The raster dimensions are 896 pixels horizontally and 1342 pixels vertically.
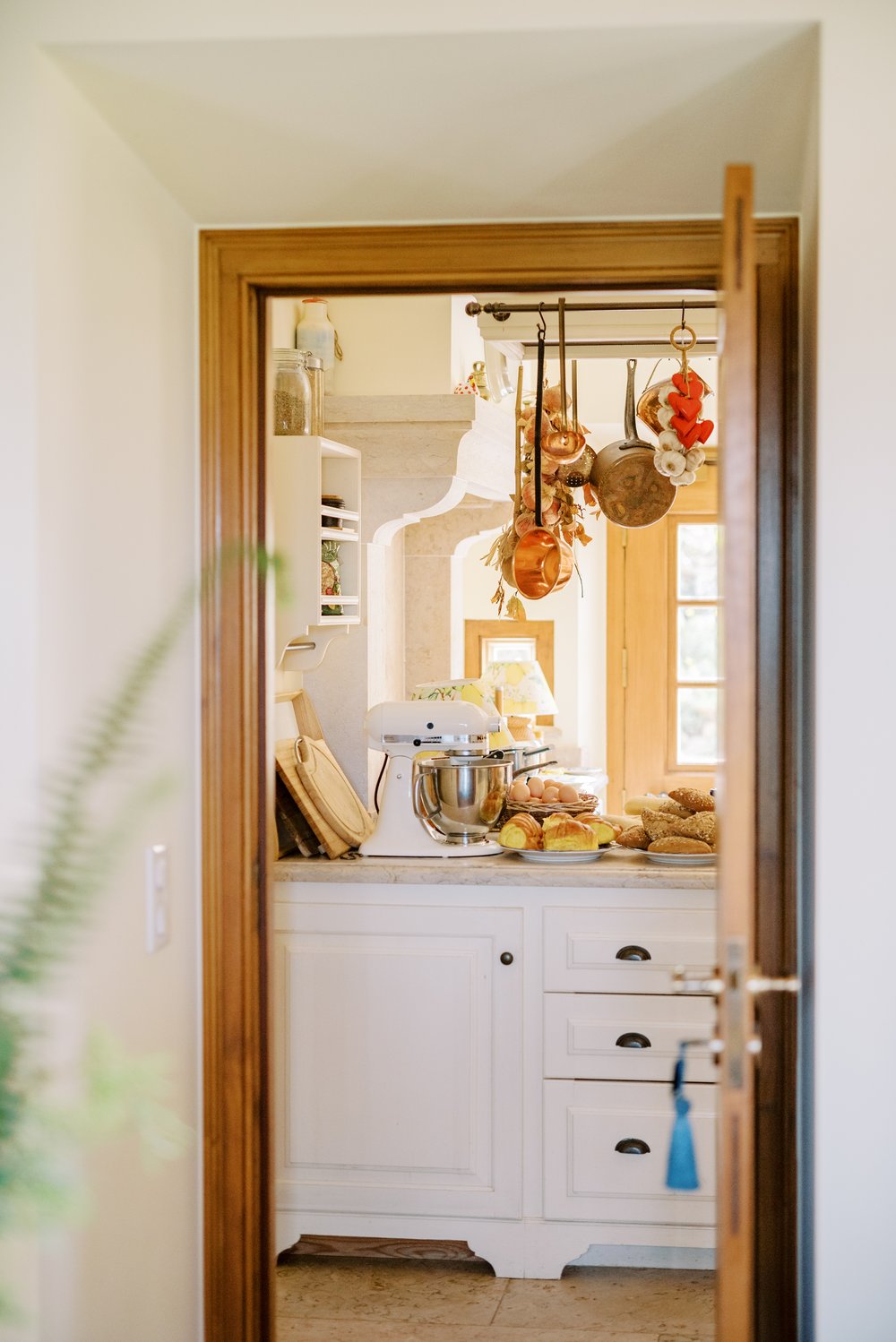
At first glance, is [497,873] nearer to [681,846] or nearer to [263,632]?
[681,846]


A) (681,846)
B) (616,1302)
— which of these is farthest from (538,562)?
(616,1302)

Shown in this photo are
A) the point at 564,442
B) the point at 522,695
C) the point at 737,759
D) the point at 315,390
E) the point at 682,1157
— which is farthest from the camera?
the point at 522,695

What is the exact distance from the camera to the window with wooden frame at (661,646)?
575cm

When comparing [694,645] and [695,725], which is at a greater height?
[694,645]

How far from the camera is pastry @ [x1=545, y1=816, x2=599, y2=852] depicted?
3.06 m

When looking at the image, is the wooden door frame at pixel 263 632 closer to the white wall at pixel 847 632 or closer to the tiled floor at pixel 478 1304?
the white wall at pixel 847 632

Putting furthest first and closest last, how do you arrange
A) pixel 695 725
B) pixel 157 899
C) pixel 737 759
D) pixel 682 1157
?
1. pixel 695 725
2. pixel 157 899
3. pixel 682 1157
4. pixel 737 759

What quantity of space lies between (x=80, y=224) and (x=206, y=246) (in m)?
0.45

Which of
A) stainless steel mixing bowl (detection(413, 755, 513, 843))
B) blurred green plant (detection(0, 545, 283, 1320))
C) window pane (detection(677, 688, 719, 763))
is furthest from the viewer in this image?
window pane (detection(677, 688, 719, 763))

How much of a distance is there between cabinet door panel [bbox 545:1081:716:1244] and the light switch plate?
1.32 meters

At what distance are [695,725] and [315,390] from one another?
3.08 meters

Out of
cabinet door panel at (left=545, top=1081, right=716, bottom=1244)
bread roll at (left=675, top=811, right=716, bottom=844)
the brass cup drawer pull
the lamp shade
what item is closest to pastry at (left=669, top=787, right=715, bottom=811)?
bread roll at (left=675, top=811, right=716, bottom=844)

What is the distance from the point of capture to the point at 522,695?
5.37m

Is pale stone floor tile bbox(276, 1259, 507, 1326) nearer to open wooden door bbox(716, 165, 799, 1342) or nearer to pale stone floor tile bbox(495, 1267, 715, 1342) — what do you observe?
pale stone floor tile bbox(495, 1267, 715, 1342)
